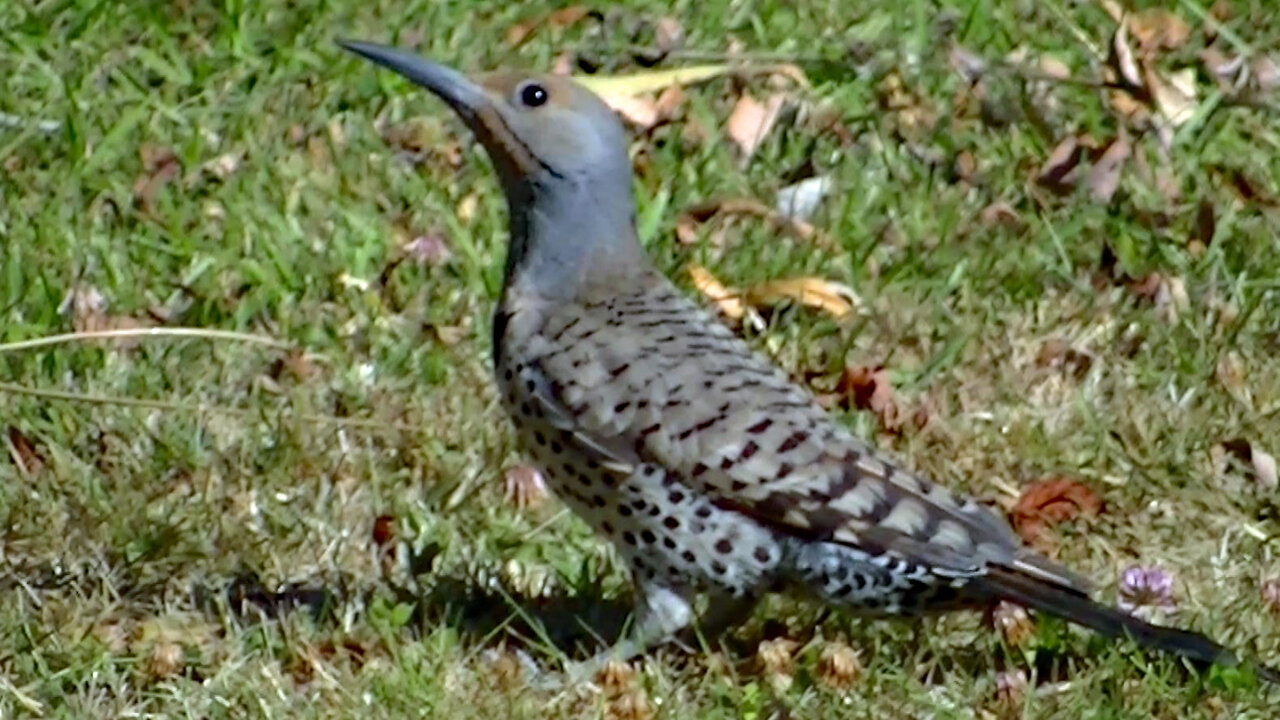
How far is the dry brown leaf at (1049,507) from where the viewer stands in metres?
5.87

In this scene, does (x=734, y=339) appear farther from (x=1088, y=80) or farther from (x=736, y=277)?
(x=1088, y=80)

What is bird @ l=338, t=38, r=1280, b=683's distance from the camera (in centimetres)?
504

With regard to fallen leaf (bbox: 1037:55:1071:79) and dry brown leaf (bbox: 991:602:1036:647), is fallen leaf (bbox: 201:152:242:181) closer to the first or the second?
fallen leaf (bbox: 1037:55:1071:79)

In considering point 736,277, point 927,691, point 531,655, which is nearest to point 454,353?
point 736,277

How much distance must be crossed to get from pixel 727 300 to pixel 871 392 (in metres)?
0.49

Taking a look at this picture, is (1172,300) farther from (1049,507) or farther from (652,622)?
(652,622)

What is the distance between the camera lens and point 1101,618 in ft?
16.3

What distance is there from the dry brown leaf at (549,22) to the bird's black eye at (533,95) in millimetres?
2456

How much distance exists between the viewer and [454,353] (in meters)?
6.47

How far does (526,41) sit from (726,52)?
1.73 feet

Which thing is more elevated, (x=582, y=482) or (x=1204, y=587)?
(x=582, y=482)

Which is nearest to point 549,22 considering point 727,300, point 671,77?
point 671,77

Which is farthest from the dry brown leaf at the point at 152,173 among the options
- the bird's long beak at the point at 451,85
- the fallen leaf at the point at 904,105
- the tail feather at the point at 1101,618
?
the tail feather at the point at 1101,618

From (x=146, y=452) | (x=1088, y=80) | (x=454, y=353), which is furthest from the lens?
(x=1088, y=80)
